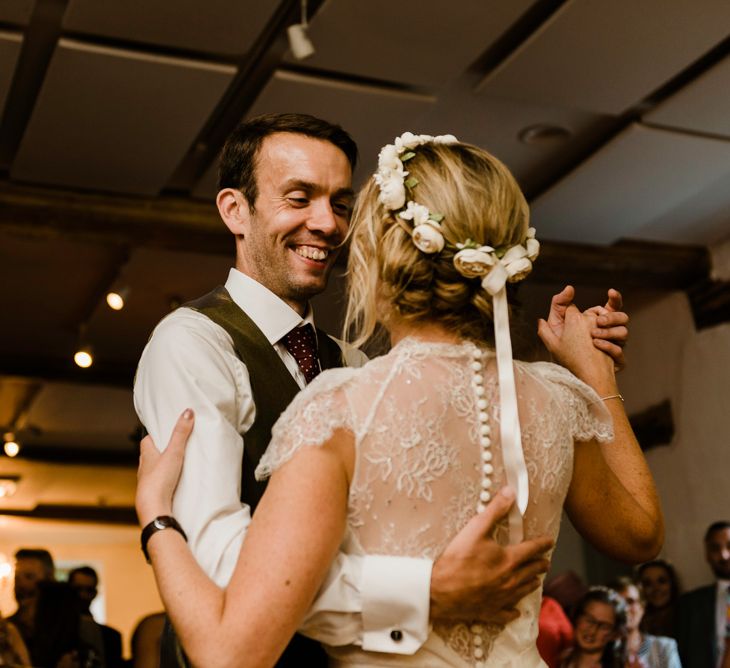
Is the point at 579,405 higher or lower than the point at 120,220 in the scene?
lower

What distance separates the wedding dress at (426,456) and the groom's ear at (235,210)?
67cm

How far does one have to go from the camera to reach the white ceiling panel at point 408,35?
370 cm

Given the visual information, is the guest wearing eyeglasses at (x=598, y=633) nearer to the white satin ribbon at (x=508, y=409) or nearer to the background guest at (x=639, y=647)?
the background guest at (x=639, y=647)

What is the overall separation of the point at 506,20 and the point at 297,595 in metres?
2.90

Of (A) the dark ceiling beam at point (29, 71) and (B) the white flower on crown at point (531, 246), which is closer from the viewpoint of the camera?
(B) the white flower on crown at point (531, 246)

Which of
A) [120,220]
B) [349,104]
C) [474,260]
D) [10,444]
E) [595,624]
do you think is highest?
[10,444]

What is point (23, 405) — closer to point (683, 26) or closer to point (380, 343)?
point (683, 26)

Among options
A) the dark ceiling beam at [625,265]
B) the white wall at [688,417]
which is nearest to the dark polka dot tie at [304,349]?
the dark ceiling beam at [625,265]

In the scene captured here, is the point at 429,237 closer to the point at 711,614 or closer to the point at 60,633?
the point at 60,633

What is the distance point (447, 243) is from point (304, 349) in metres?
0.54

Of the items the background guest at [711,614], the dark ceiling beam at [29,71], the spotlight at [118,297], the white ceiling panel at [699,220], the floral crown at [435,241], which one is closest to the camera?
the floral crown at [435,241]

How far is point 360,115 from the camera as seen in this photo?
14.6ft

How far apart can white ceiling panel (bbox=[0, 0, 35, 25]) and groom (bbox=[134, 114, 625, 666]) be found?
6.23ft

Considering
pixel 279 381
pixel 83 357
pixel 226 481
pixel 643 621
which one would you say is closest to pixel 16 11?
pixel 279 381
